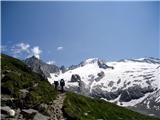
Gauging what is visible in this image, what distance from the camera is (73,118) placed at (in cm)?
5891

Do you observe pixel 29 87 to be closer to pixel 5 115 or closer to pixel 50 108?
pixel 50 108

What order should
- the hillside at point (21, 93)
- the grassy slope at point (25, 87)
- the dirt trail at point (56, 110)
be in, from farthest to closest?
the dirt trail at point (56, 110)
the grassy slope at point (25, 87)
the hillside at point (21, 93)

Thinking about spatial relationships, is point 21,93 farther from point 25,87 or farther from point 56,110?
point 56,110

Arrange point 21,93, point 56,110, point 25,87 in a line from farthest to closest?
1. point 25,87
2. point 56,110
3. point 21,93

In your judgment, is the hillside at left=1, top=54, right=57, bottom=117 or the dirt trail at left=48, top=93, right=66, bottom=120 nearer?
the hillside at left=1, top=54, right=57, bottom=117

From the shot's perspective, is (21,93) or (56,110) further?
(56,110)

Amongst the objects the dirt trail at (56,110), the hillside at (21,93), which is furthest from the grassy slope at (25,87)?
the dirt trail at (56,110)

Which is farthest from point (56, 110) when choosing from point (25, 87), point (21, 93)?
point (25, 87)

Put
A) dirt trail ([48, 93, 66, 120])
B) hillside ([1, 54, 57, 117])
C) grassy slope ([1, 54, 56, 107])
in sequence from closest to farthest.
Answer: hillside ([1, 54, 57, 117]), grassy slope ([1, 54, 56, 107]), dirt trail ([48, 93, 66, 120])

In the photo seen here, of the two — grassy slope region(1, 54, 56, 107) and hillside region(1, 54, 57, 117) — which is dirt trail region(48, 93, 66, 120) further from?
grassy slope region(1, 54, 56, 107)

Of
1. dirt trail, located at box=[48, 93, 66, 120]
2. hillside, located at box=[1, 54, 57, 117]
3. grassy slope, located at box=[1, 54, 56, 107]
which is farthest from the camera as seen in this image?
dirt trail, located at box=[48, 93, 66, 120]

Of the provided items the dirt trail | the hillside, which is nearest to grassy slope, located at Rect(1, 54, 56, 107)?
the hillside

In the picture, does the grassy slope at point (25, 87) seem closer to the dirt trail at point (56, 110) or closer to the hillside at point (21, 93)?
the hillside at point (21, 93)

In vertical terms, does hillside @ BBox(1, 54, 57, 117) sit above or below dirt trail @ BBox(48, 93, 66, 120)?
above
